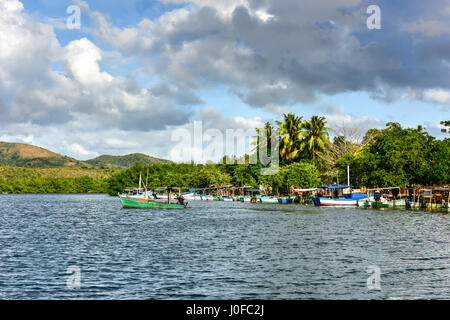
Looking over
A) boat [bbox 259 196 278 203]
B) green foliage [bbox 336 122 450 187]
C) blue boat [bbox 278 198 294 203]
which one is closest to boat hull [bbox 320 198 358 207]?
green foliage [bbox 336 122 450 187]

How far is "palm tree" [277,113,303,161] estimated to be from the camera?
12219 centimetres

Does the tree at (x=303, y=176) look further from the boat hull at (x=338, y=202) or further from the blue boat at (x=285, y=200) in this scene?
the boat hull at (x=338, y=202)

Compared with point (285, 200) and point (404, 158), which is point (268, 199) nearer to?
point (285, 200)

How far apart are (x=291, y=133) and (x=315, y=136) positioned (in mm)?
7735

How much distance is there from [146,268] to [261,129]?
115746 mm

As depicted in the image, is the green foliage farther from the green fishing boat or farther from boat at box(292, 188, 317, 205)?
the green fishing boat

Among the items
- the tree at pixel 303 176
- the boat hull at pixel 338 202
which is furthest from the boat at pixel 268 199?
the boat hull at pixel 338 202

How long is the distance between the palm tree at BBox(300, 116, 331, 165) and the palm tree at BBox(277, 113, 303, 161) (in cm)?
235

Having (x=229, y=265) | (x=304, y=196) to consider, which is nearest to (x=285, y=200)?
(x=304, y=196)
